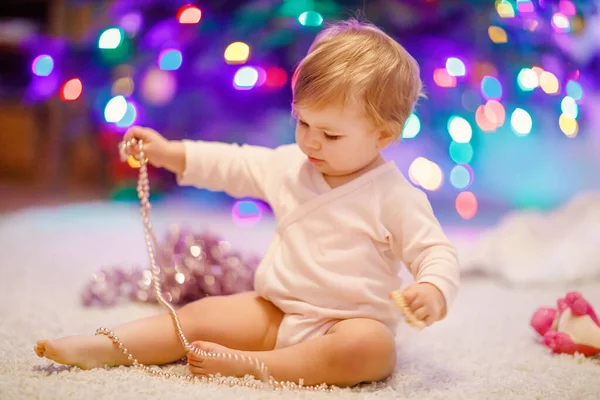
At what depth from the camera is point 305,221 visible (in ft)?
3.16

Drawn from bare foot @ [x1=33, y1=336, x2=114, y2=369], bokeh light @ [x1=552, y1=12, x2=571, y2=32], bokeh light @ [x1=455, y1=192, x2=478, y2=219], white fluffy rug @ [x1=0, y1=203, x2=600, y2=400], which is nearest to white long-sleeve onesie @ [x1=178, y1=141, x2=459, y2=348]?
white fluffy rug @ [x1=0, y1=203, x2=600, y2=400]

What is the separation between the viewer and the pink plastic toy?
39.6 inches

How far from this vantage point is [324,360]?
832 mm

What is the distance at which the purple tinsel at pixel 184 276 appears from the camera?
1.21m

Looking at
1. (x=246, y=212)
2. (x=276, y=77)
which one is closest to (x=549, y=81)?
(x=276, y=77)

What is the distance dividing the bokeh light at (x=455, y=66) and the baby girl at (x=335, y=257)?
66 cm

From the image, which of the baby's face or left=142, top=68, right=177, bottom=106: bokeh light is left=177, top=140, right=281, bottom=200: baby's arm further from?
left=142, top=68, right=177, bottom=106: bokeh light

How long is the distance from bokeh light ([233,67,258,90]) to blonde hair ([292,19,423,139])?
0.75m

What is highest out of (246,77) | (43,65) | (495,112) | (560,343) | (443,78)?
(43,65)

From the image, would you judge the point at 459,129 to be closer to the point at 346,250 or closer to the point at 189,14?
the point at 189,14

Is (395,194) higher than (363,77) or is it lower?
lower

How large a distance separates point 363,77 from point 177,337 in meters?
0.43

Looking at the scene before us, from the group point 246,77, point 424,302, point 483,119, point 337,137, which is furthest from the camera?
point 483,119

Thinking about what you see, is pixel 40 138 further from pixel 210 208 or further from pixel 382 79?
pixel 382 79
